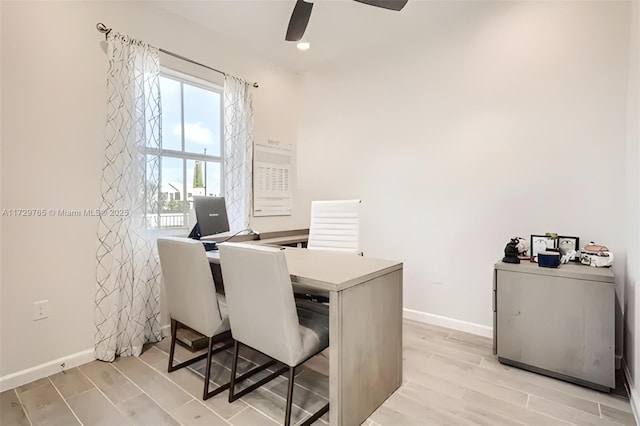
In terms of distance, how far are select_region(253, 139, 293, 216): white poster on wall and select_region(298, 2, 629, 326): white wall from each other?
511 millimetres

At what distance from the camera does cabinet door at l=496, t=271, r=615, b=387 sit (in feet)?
6.32

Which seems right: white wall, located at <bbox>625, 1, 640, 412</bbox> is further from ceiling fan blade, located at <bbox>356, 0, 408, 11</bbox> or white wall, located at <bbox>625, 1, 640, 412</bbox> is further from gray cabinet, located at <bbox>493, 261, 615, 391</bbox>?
ceiling fan blade, located at <bbox>356, 0, 408, 11</bbox>

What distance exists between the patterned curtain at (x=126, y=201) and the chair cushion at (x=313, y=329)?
138 centimetres

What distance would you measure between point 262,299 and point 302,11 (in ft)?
6.56

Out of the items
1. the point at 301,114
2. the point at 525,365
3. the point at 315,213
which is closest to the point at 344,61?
the point at 301,114

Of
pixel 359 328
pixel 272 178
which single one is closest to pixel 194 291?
pixel 359 328

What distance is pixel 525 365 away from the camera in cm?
219

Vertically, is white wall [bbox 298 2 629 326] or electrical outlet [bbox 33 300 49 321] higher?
white wall [bbox 298 2 629 326]

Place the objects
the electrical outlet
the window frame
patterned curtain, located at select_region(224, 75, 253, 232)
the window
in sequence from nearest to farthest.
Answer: the electrical outlet → the window frame → the window → patterned curtain, located at select_region(224, 75, 253, 232)

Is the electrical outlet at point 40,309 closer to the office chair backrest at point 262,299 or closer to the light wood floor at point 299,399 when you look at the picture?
the light wood floor at point 299,399

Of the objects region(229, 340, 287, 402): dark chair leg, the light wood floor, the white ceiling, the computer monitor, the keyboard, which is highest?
the white ceiling

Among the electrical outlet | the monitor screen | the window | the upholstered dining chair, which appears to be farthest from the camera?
the window

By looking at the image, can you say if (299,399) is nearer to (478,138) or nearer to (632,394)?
(632,394)

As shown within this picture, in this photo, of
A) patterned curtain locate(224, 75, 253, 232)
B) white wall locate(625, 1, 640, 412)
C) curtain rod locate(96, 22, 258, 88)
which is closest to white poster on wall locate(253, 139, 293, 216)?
patterned curtain locate(224, 75, 253, 232)
